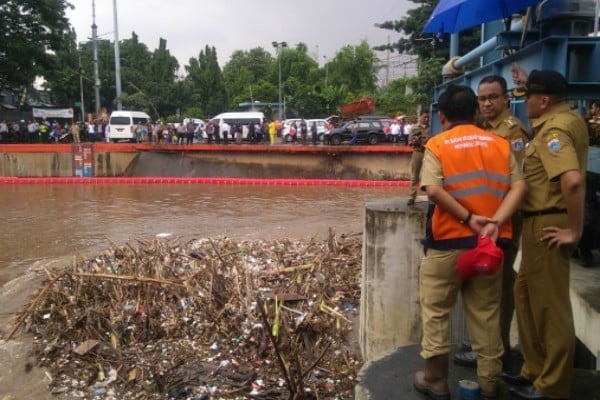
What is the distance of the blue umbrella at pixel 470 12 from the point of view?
427 cm

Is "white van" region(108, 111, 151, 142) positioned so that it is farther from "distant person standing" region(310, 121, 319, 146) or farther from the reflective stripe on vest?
the reflective stripe on vest

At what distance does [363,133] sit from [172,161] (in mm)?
9188

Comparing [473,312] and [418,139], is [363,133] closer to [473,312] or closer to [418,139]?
[418,139]

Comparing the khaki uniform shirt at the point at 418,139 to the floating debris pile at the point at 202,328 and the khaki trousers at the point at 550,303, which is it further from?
the khaki trousers at the point at 550,303

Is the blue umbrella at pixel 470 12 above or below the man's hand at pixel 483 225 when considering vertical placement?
above

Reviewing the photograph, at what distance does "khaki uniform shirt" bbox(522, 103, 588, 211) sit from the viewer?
256 cm

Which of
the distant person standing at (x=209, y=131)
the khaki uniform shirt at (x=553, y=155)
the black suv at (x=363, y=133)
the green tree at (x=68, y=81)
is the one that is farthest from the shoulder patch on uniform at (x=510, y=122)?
the green tree at (x=68, y=81)

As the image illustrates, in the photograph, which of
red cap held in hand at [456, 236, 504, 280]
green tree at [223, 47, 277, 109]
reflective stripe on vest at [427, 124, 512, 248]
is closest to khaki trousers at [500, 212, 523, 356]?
reflective stripe on vest at [427, 124, 512, 248]

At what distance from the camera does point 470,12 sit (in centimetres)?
479

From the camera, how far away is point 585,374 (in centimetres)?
311

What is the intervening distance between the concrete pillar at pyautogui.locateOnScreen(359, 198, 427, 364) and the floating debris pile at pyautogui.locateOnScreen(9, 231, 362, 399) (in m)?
0.52

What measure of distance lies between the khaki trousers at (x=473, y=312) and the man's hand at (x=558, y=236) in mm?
292

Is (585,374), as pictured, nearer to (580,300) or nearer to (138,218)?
(580,300)

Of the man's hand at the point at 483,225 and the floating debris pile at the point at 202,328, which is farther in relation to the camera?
the floating debris pile at the point at 202,328
